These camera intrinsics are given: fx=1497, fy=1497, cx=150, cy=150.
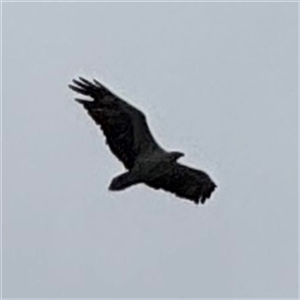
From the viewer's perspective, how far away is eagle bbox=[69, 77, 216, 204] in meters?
36.2

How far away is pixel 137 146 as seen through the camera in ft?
121

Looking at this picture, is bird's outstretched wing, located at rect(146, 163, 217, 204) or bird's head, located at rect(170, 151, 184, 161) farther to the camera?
bird's outstretched wing, located at rect(146, 163, 217, 204)

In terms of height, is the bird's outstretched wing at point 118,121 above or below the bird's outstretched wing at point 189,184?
above

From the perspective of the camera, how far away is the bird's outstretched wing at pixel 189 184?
36.6 m

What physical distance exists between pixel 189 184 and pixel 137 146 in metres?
1.59

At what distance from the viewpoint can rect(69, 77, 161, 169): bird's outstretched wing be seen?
36.9 metres

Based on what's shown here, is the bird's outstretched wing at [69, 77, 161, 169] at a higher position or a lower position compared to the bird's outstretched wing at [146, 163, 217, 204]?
higher

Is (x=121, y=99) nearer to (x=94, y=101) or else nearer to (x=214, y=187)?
(x=94, y=101)

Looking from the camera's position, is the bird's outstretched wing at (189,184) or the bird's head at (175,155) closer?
the bird's head at (175,155)

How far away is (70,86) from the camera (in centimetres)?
3694

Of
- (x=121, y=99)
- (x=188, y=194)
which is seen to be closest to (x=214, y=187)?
(x=188, y=194)

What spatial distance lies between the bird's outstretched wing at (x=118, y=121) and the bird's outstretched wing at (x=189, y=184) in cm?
88

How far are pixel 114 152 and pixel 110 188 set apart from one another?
3080mm

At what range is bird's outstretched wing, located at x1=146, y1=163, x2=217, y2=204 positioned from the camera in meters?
36.6
